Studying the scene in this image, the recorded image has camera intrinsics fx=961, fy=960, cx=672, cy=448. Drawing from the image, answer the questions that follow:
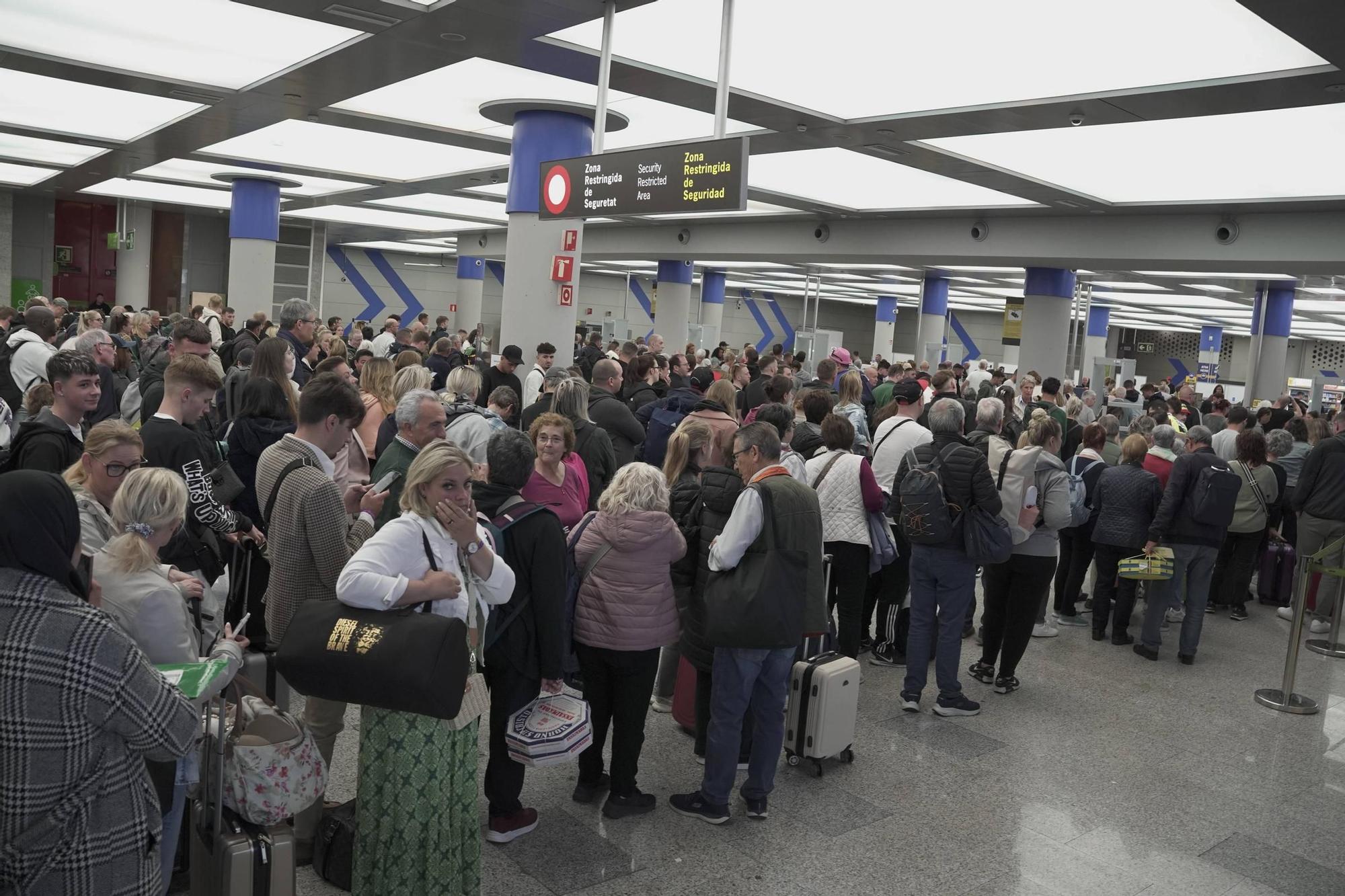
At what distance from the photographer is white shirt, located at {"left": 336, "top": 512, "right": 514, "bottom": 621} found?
2773 millimetres

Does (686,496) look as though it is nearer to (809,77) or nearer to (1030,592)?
(1030,592)

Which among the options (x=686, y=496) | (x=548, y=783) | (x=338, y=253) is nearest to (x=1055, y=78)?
(x=686, y=496)

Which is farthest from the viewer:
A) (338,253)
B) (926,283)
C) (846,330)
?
(846,330)

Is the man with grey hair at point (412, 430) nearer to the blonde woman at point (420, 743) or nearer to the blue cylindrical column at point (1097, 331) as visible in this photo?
the blonde woman at point (420, 743)

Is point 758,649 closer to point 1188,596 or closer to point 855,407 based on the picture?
point 855,407

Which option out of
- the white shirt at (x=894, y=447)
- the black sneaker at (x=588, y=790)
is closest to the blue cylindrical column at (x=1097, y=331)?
the white shirt at (x=894, y=447)

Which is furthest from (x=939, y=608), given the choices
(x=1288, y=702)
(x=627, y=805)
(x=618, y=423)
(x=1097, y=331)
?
(x=1097, y=331)

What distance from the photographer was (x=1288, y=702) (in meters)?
6.18

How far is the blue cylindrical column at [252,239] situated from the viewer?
16.7 m

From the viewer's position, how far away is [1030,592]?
579 centimetres

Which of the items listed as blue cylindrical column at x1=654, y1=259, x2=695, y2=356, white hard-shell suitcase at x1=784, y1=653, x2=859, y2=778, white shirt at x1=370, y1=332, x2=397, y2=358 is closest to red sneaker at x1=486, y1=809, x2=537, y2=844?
white hard-shell suitcase at x1=784, y1=653, x2=859, y2=778

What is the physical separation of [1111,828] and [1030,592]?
5.59 feet

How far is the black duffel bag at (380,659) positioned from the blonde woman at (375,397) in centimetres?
290

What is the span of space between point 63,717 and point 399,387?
3611 mm
